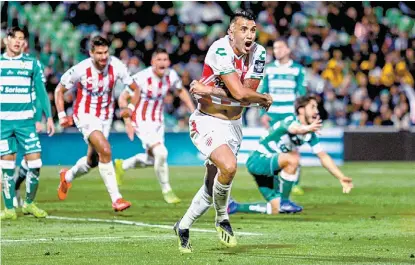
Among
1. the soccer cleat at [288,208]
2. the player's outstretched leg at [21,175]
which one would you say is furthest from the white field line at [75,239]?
the player's outstretched leg at [21,175]

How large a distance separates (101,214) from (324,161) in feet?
9.76

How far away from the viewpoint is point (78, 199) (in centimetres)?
1508

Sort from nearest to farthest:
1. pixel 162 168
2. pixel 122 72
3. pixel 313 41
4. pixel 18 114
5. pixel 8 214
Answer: pixel 8 214
pixel 18 114
pixel 122 72
pixel 162 168
pixel 313 41

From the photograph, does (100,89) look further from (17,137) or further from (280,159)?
(280,159)

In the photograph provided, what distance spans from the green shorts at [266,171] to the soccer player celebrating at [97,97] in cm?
171

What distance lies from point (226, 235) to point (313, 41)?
17549 mm

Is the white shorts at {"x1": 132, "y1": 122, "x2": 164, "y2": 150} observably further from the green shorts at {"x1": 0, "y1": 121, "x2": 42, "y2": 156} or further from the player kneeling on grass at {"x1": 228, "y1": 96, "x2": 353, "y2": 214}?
the green shorts at {"x1": 0, "y1": 121, "x2": 42, "y2": 156}

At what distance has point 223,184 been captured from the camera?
329 inches

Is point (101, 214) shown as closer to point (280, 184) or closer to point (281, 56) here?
point (280, 184)

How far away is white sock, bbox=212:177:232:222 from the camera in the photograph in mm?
8398

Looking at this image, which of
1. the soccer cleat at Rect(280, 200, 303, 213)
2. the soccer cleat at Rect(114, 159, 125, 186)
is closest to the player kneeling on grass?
the soccer cleat at Rect(280, 200, 303, 213)

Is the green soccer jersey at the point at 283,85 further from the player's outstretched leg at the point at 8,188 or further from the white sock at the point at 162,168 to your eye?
the player's outstretched leg at the point at 8,188

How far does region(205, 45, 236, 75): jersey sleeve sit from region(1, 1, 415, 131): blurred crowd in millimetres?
15326

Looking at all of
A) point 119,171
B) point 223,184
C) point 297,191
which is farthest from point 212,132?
point 119,171
